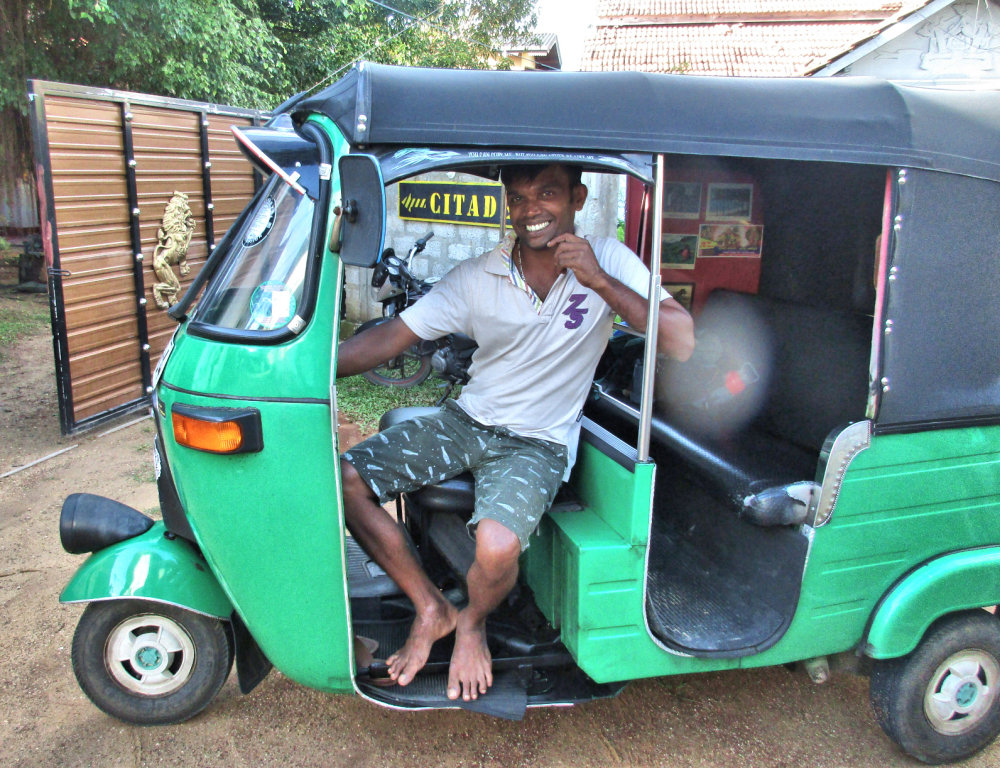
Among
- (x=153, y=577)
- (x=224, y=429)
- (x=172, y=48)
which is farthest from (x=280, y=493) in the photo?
(x=172, y=48)

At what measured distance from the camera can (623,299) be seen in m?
2.33

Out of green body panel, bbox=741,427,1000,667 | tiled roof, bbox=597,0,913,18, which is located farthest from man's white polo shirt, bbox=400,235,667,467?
tiled roof, bbox=597,0,913,18

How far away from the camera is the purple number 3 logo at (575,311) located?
260 centimetres

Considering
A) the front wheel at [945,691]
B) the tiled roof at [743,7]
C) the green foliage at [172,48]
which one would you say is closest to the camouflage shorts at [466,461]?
the front wheel at [945,691]

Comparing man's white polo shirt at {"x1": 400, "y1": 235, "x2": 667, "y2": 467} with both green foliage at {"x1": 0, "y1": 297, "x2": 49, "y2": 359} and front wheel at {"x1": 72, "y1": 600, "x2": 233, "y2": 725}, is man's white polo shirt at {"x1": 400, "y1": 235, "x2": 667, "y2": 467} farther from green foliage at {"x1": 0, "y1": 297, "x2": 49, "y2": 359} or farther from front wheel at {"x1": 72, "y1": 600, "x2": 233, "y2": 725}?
green foliage at {"x1": 0, "y1": 297, "x2": 49, "y2": 359}

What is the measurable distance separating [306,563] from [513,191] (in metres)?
1.34

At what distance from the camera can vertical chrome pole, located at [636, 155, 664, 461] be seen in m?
2.17

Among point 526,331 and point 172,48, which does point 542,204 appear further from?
point 172,48

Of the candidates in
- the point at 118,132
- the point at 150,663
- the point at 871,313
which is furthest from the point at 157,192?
the point at 871,313

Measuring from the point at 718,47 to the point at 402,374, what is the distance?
918 cm

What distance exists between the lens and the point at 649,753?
2744 millimetres

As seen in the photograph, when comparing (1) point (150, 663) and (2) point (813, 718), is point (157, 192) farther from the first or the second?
(2) point (813, 718)

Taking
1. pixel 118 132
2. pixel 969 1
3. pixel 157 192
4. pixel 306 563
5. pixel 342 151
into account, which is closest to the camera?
pixel 342 151

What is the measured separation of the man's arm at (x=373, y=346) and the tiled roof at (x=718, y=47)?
10195mm
